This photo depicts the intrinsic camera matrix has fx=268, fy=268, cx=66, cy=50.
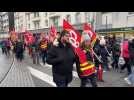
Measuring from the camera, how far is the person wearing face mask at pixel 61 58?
4.79 metres

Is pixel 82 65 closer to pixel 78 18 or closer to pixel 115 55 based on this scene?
pixel 115 55

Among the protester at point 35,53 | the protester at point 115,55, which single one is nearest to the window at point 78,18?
the protester at point 35,53

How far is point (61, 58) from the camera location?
15.7 feet

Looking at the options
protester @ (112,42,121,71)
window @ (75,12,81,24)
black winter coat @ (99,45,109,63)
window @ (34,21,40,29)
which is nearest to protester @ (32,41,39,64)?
protester @ (112,42,121,71)

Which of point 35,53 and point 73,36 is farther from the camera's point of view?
point 35,53

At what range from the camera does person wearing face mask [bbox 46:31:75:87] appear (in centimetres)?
479

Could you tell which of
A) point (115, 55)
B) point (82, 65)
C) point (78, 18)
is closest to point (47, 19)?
point (78, 18)

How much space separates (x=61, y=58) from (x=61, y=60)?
0.12 ft

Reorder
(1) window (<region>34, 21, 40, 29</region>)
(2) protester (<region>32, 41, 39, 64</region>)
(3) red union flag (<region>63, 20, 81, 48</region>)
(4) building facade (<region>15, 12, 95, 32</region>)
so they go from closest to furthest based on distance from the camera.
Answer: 1. (3) red union flag (<region>63, 20, 81, 48</region>)
2. (2) protester (<region>32, 41, 39, 64</region>)
3. (4) building facade (<region>15, 12, 95, 32</region>)
4. (1) window (<region>34, 21, 40, 29</region>)

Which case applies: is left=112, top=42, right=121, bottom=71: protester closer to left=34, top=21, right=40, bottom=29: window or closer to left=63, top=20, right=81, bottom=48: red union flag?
left=63, top=20, right=81, bottom=48: red union flag

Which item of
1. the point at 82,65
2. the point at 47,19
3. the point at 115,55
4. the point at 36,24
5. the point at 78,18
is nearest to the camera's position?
the point at 82,65
